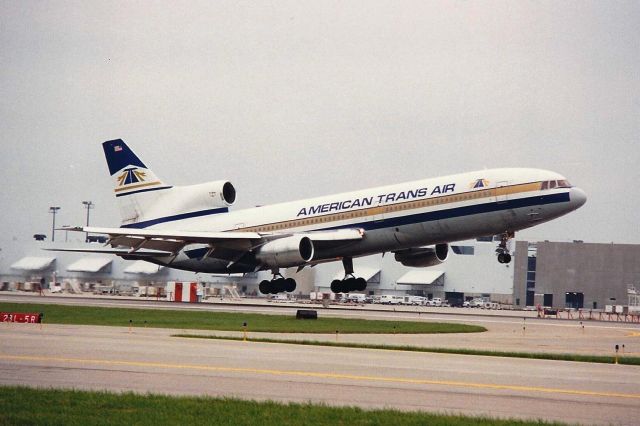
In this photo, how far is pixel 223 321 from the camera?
59500 millimetres

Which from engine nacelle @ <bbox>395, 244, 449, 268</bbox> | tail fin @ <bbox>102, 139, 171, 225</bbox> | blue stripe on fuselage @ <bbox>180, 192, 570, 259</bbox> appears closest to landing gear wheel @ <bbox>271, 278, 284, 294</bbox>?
blue stripe on fuselage @ <bbox>180, 192, 570, 259</bbox>

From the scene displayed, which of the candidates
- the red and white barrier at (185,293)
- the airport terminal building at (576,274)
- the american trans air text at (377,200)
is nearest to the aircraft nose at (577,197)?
the american trans air text at (377,200)

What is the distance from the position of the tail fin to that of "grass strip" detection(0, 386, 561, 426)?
193ft

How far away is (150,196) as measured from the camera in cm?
8162

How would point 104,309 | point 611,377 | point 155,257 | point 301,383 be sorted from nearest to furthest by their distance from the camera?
point 301,383, point 611,377, point 104,309, point 155,257

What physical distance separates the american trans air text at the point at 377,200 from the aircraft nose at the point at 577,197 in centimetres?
721

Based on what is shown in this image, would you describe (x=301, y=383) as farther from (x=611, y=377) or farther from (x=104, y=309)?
(x=104, y=309)

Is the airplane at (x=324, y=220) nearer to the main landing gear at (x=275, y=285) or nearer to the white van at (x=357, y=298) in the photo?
the main landing gear at (x=275, y=285)

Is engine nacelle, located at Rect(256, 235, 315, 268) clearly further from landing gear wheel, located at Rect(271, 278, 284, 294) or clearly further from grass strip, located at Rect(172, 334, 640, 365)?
grass strip, located at Rect(172, 334, 640, 365)

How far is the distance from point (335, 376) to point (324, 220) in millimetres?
39495

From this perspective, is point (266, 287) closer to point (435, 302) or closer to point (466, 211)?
point (466, 211)

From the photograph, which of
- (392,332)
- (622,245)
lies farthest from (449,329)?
(622,245)

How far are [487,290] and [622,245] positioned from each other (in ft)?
68.8

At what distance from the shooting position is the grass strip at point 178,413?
2086cm
